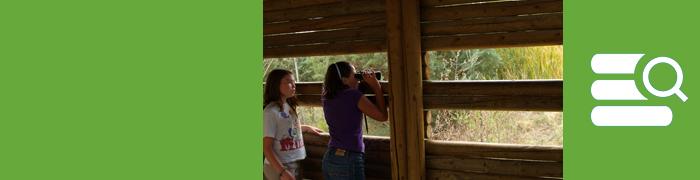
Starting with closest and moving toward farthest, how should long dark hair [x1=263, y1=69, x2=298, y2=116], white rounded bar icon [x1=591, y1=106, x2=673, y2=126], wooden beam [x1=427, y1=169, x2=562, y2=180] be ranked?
1. white rounded bar icon [x1=591, y1=106, x2=673, y2=126]
2. wooden beam [x1=427, y1=169, x2=562, y2=180]
3. long dark hair [x1=263, y1=69, x2=298, y2=116]

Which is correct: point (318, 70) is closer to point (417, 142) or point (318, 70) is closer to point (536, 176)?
point (417, 142)

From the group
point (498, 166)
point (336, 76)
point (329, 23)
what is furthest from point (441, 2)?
point (498, 166)

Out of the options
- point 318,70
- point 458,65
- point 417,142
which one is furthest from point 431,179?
point 318,70

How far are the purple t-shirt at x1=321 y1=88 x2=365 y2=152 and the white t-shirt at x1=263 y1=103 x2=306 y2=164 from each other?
30 cm

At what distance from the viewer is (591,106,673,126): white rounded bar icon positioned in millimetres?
3438

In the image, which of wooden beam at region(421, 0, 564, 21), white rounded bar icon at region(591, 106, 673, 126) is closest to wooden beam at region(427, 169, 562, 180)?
wooden beam at region(421, 0, 564, 21)

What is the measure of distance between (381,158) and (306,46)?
3.83 feet

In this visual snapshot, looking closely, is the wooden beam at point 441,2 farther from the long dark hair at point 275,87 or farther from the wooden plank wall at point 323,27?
the long dark hair at point 275,87

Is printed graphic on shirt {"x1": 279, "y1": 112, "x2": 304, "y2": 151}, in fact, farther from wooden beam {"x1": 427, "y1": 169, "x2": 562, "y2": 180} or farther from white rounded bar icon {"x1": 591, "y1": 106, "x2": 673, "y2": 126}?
white rounded bar icon {"x1": 591, "y1": 106, "x2": 673, "y2": 126}

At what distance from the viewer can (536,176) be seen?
5125mm

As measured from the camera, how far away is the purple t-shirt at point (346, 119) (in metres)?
5.43

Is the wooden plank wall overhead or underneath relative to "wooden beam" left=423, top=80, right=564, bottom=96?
overhead

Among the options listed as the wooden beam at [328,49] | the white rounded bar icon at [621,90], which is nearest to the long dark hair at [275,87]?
the wooden beam at [328,49]

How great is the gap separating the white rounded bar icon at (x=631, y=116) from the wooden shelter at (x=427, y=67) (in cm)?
117
